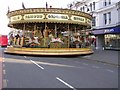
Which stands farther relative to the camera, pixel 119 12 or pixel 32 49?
pixel 119 12

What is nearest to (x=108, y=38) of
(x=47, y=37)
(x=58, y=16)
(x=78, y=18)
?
(x=78, y=18)

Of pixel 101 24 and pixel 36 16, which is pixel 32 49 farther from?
pixel 101 24

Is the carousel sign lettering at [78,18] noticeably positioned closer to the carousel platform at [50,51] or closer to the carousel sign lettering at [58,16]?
the carousel sign lettering at [58,16]

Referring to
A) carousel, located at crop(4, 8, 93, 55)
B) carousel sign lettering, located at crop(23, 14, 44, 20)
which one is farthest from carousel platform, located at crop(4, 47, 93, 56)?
carousel sign lettering, located at crop(23, 14, 44, 20)

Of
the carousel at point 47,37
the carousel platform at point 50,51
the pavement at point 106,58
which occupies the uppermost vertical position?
the carousel at point 47,37

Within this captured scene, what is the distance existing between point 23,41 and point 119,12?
18.4 m

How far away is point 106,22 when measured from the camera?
1873 inches

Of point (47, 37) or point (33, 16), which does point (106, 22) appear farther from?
point (33, 16)

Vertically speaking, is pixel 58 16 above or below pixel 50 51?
above

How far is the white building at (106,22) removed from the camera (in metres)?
43.4

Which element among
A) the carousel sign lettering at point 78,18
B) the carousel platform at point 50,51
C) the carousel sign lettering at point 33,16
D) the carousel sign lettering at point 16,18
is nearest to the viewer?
the carousel platform at point 50,51

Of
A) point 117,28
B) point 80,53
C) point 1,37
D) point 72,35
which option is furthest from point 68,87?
point 1,37

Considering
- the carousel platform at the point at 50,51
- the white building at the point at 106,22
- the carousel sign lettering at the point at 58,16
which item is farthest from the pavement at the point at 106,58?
the white building at the point at 106,22

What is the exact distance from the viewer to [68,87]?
33.0 ft
